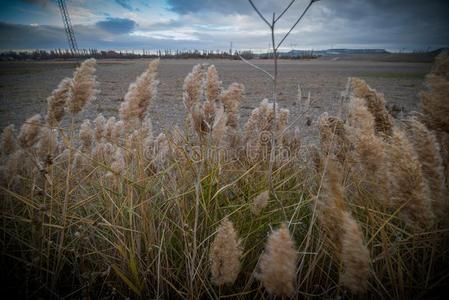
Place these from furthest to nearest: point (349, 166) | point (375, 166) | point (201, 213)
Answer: point (349, 166)
point (201, 213)
point (375, 166)

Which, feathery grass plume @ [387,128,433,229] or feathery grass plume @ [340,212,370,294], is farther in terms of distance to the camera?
feathery grass plume @ [387,128,433,229]

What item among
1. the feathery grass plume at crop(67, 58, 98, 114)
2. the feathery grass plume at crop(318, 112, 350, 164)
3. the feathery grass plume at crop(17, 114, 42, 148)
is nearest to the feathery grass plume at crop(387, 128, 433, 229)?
the feathery grass plume at crop(318, 112, 350, 164)

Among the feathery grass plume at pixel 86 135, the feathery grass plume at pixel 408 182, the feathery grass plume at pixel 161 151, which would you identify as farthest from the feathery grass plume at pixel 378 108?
the feathery grass plume at pixel 86 135

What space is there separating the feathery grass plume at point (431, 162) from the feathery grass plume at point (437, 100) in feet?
1.43

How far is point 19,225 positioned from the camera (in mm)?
1837

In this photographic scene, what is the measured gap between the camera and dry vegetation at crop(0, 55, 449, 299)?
2.93ft

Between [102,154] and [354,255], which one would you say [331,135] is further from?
[102,154]

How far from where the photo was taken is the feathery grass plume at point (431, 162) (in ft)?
3.26

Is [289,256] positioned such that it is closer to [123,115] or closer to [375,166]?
[375,166]

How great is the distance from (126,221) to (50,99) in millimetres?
817

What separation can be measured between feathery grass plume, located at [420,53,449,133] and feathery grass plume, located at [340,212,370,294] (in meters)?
0.98

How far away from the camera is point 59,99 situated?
1.54 metres

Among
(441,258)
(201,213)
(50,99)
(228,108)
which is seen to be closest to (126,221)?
(201,213)

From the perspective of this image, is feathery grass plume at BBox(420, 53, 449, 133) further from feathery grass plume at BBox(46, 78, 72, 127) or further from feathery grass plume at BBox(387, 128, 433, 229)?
feathery grass plume at BBox(46, 78, 72, 127)
